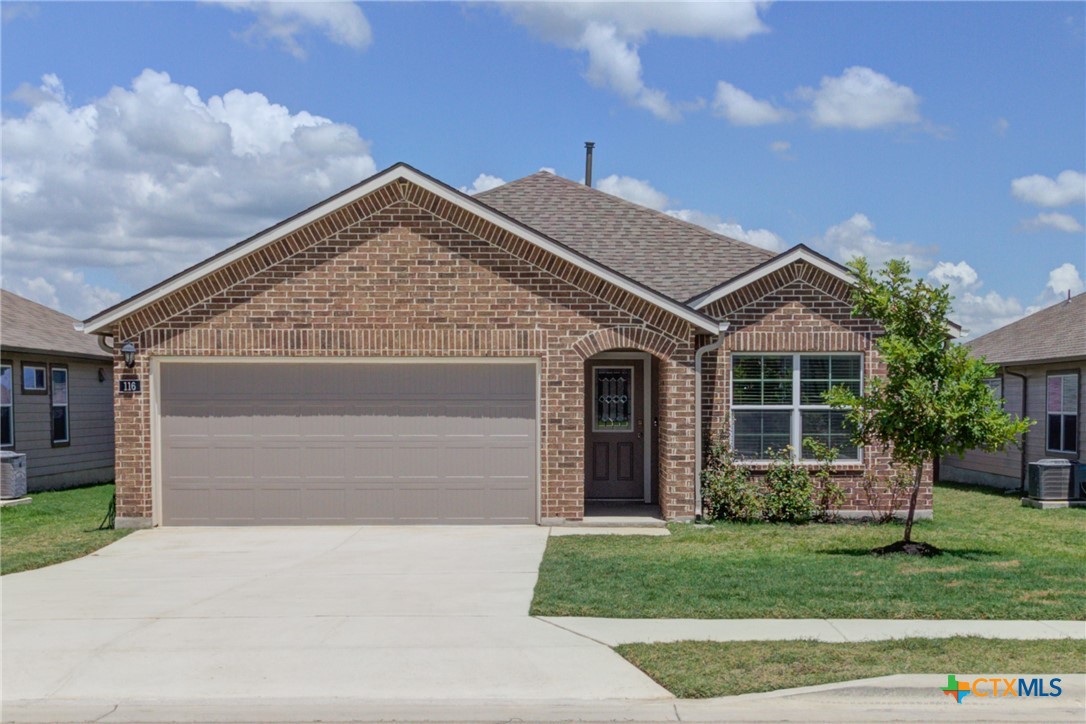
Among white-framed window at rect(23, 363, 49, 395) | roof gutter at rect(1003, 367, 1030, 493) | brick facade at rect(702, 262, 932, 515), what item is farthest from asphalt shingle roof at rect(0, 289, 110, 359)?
roof gutter at rect(1003, 367, 1030, 493)

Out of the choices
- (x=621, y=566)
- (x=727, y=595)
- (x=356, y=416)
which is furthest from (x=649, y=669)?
(x=356, y=416)

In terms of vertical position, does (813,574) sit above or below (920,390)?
below

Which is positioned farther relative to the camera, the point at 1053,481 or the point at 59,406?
the point at 59,406

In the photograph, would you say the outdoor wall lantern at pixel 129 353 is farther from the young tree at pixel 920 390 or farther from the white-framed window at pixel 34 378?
the young tree at pixel 920 390

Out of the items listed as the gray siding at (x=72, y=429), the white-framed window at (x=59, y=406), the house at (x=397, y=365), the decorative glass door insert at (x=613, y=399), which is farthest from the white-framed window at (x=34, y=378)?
the decorative glass door insert at (x=613, y=399)

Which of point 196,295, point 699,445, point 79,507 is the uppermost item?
point 196,295

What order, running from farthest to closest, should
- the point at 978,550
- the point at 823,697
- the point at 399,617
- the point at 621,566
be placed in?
the point at 978,550 < the point at 621,566 < the point at 399,617 < the point at 823,697

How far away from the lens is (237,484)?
14219 millimetres

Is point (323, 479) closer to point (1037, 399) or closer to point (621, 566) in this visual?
point (621, 566)

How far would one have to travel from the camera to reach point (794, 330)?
1485cm

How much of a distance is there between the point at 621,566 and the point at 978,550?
15.2ft

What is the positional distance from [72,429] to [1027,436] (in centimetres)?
2080

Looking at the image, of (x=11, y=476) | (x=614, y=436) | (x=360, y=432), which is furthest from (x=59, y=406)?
(x=614, y=436)

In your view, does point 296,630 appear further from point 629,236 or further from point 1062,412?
point 1062,412
